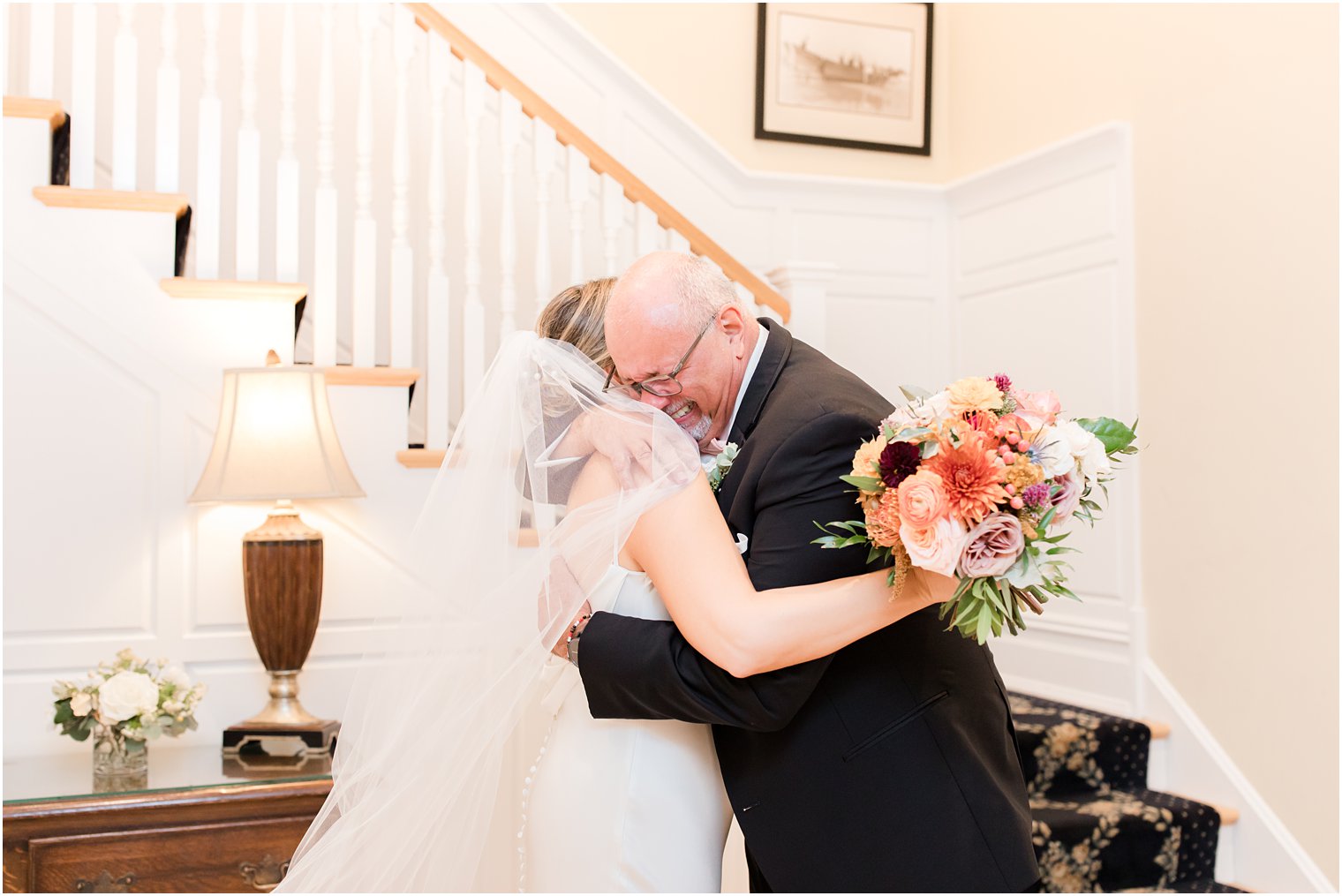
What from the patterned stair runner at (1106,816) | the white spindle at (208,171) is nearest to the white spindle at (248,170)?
the white spindle at (208,171)

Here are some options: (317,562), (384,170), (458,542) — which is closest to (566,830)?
(458,542)

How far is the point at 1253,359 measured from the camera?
3408 mm

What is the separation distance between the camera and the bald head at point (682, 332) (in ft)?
5.62

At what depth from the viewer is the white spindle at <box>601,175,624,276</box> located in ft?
11.9

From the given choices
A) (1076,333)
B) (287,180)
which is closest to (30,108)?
(287,180)

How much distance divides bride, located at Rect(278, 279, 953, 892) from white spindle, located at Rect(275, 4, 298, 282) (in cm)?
170

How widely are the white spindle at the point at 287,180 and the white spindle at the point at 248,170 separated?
0.23 ft

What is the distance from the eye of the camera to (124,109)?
10.3 ft

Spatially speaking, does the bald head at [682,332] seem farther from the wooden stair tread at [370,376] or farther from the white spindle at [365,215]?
the white spindle at [365,215]

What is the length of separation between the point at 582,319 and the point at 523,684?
64 centimetres

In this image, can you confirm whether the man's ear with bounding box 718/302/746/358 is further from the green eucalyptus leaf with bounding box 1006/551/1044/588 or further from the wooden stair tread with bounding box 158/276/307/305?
the wooden stair tread with bounding box 158/276/307/305

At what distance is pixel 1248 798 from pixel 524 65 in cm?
377

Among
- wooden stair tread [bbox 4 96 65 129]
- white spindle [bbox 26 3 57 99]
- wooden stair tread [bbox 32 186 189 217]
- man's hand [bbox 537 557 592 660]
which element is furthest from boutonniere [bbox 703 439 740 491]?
white spindle [bbox 26 3 57 99]

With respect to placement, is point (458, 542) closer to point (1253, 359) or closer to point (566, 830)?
point (566, 830)
